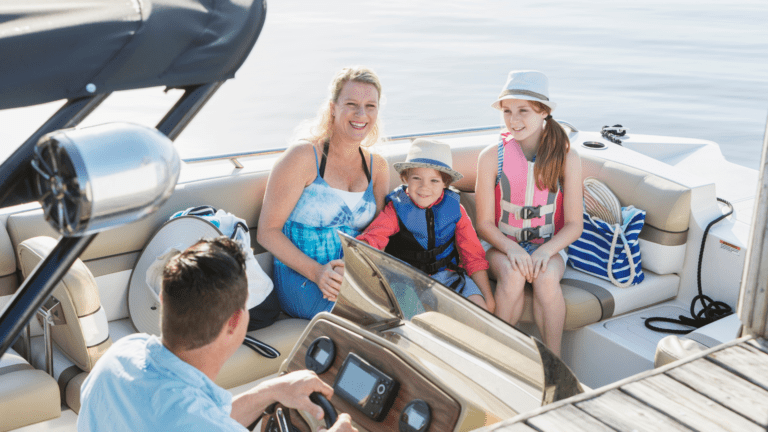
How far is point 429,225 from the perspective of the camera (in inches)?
98.2

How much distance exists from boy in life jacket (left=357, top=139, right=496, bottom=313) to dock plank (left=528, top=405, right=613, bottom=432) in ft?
4.22

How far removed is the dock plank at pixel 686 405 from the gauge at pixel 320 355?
56 cm

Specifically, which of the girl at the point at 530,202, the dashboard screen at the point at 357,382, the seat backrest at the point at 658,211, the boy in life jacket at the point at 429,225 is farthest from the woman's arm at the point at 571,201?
the dashboard screen at the point at 357,382

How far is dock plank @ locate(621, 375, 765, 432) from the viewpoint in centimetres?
118

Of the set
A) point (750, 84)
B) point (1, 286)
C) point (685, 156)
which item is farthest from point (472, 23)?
point (1, 286)

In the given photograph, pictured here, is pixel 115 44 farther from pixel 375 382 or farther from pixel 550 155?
pixel 550 155

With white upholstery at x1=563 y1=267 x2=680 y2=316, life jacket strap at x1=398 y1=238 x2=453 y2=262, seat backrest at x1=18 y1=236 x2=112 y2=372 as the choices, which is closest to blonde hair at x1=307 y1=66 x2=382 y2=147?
life jacket strap at x1=398 y1=238 x2=453 y2=262

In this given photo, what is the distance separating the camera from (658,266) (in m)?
2.96

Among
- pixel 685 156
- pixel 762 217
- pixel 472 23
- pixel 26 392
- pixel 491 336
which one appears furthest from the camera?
pixel 472 23

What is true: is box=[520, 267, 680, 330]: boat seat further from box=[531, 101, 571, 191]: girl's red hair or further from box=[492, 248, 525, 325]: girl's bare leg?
box=[531, 101, 571, 191]: girl's red hair

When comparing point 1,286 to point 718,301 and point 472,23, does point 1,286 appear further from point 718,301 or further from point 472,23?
point 472,23

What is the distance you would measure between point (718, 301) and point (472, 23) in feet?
60.5

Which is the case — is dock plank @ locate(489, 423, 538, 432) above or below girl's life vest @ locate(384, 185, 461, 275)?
above

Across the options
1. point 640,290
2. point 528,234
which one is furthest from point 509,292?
point 640,290
